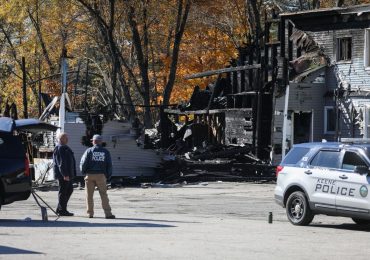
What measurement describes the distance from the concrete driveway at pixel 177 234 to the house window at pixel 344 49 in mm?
10505

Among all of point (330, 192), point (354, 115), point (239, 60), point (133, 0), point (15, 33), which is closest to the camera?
point (330, 192)

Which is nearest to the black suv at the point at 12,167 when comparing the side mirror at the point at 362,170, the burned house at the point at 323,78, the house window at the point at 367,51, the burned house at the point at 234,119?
the side mirror at the point at 362,170

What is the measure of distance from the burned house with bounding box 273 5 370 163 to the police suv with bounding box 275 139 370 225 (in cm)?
1450

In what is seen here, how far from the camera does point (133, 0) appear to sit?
143 feet

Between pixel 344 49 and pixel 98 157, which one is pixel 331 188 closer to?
pixel 98 157

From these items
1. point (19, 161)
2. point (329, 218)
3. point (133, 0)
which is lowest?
point (329, 218)

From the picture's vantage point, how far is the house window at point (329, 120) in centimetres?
3447

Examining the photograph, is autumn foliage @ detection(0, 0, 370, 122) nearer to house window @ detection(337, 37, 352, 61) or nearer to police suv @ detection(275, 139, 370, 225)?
house window @ detection(337, 37, 352, 61)

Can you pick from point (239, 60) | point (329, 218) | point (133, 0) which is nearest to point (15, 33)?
point (133, 0)

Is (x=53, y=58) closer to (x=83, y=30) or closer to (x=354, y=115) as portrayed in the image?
(x=83, y=30)

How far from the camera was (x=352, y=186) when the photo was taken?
17.1 metres

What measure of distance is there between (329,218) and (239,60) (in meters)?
20.7

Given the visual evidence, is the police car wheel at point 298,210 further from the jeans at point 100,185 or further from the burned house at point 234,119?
the burned house at point 234,119

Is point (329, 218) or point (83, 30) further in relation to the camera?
point (83, 30)
